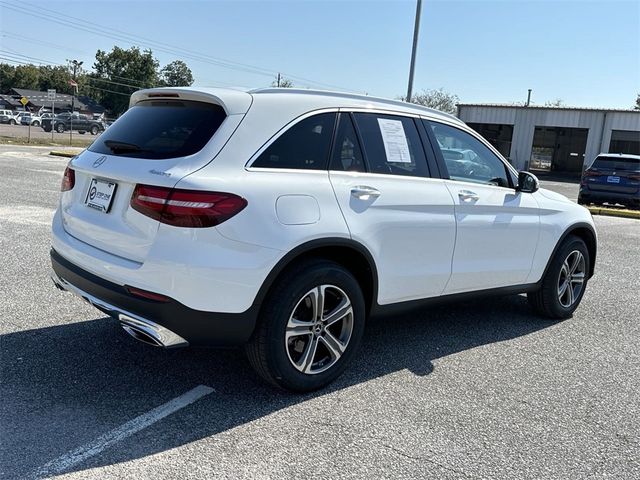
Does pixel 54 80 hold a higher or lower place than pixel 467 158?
higher

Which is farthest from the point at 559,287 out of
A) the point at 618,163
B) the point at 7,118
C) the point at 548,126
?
the point at 7,118

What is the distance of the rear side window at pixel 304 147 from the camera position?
3340 mm

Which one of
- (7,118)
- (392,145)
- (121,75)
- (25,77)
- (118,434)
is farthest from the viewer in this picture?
(25,77)

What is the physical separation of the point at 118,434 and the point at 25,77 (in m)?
119

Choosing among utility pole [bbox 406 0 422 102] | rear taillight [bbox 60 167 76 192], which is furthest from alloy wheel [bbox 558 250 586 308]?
utility pole [bbox 406 0 422 102]

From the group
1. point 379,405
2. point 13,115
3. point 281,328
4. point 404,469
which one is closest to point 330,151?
point 281,328

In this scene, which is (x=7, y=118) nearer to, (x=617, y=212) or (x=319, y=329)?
(x=617, y=212)

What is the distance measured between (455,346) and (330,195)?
6.17 ft

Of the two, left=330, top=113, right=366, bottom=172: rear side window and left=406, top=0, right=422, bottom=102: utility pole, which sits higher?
left=406, top=0, right=422, bottom=102: utility pole

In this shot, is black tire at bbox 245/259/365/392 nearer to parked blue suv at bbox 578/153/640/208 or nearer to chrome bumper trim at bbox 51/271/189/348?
chrome bumper trim at bbox 51/271/189/348

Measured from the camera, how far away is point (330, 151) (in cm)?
361

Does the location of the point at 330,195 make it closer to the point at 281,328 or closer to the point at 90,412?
the point at 281,328

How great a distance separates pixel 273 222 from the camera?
3148 millimetres

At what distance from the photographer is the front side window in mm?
4363
